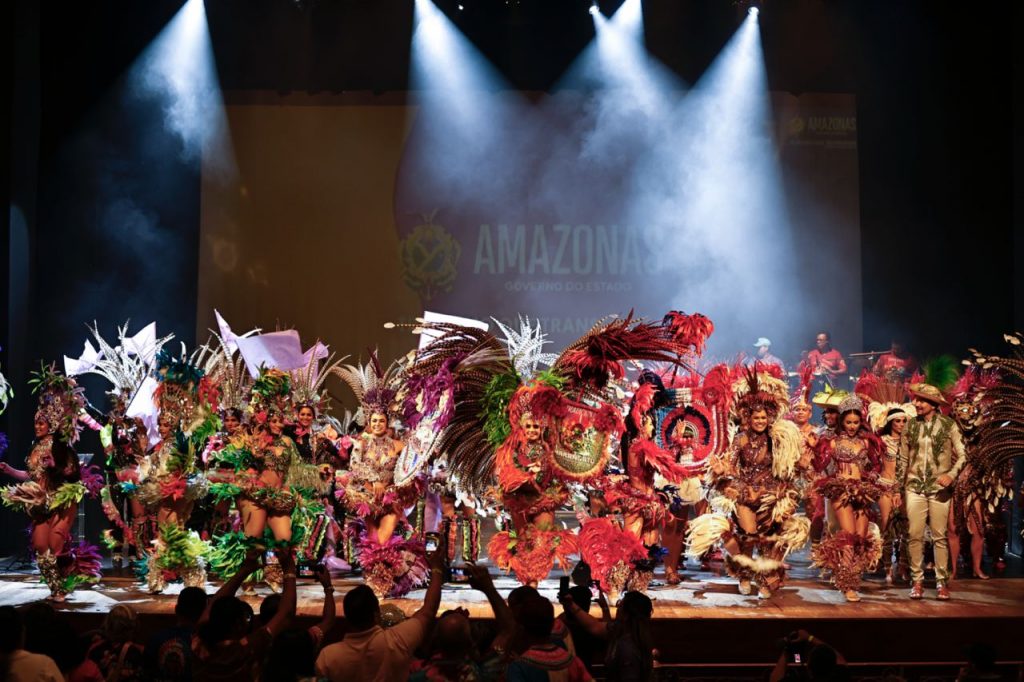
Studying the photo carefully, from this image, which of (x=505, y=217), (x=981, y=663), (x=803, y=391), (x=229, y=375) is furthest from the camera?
(x=505, y=217)

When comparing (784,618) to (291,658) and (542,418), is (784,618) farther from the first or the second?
(291,658)

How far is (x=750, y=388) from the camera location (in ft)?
25.5

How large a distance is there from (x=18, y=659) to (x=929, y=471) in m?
6.15

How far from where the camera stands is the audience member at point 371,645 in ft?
12.6

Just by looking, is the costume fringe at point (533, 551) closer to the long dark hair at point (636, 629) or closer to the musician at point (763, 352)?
the long dark hair at point (636, 629)

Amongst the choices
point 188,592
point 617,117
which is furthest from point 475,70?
point 188,592

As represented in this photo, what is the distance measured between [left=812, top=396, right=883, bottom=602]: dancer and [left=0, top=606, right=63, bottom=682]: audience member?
17.7 ft

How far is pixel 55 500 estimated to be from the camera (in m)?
8.05

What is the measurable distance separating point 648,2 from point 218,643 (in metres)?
10.2

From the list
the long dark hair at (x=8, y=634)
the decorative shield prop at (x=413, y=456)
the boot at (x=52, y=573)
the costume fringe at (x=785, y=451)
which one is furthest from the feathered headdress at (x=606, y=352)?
the long dark hair at (x=8, y=634)

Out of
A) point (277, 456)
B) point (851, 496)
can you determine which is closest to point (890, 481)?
point (851, 496)

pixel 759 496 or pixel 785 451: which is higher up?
pixel 785 451

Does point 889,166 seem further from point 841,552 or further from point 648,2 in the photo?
point 841,552

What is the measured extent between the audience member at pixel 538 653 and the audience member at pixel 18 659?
1474 millimetres
